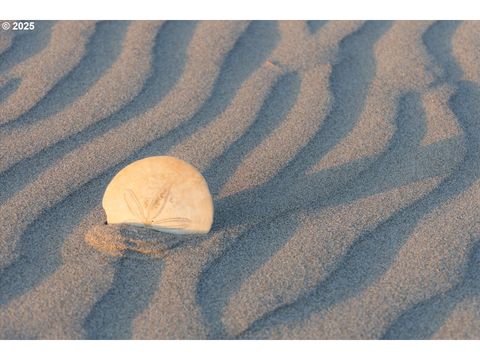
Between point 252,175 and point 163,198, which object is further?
point 252,175

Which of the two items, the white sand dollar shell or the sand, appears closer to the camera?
the sand

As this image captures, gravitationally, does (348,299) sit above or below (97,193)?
below

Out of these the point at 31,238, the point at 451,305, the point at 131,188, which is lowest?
the point at 451,305

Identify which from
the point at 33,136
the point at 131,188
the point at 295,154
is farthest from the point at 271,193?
the point at 33,136
